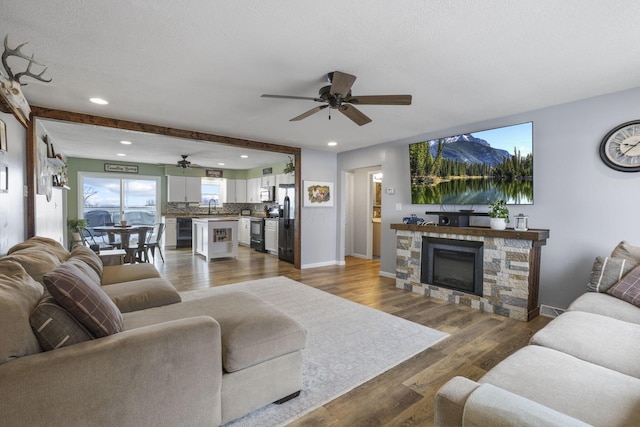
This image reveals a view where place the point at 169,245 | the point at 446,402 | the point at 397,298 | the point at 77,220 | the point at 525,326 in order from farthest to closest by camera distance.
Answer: the point at 169,245, the point at 77,220, the point at 397,298, the point at 525,326, the point at 446,402

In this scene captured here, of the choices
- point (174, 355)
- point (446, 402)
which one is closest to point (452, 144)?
point (446, 402)

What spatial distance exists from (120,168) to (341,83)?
7741 mm

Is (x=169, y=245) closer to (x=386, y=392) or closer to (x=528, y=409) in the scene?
(x=386, y=392)

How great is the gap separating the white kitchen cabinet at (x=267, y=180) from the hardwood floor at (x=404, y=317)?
104 inches

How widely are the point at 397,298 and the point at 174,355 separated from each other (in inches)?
126

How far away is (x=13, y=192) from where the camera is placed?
9.12 ft

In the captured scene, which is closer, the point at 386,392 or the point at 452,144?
the point at 386,392

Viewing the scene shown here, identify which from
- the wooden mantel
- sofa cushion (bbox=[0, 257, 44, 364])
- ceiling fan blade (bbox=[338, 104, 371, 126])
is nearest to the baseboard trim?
the wooden mantel

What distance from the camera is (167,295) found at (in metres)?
2.42

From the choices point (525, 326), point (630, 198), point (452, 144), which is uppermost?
point (452, 144)

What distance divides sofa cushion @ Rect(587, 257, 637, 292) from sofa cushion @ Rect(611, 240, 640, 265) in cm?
4

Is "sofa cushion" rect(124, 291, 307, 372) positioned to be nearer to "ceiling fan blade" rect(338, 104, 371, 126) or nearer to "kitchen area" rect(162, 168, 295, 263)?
"ceiling fan blade" rect(338, 104, 371, 126)

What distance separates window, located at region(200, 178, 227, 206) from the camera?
9164mm

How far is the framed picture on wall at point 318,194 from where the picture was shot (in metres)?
5.88
